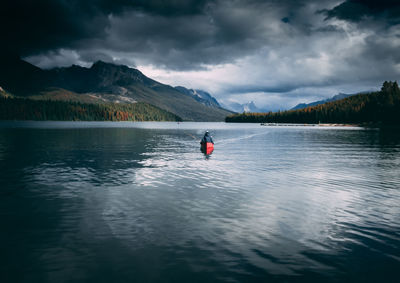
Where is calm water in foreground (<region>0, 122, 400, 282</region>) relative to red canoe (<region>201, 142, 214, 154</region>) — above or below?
below

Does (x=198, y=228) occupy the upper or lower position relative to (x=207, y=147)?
lower

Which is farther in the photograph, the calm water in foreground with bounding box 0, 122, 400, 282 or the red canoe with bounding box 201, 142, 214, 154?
the red canoe with bounding box 201, 142, 214, 154

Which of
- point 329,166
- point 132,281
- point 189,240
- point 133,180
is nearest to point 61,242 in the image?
point 132,281

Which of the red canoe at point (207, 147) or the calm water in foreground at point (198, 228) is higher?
the red canoe at point (207, 147)

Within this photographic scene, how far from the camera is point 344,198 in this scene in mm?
22875

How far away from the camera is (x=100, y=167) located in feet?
124

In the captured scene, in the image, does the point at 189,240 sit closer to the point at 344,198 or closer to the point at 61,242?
the point at 61,242

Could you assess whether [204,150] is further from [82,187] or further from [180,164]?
[82,187]

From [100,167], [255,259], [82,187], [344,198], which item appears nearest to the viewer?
[255,259]

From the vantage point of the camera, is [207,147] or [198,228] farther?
[207,147]

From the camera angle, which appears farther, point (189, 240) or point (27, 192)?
point (27, 192)

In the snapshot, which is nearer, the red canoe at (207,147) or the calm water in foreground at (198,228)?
the calm water in foreground at (198,228)

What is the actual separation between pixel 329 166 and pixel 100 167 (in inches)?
1292

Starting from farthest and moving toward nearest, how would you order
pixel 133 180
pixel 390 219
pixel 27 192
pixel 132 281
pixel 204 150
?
pixel 204 150, pixel 133 180, pixel 27 192, pixel 390 219, pixel 132 281
